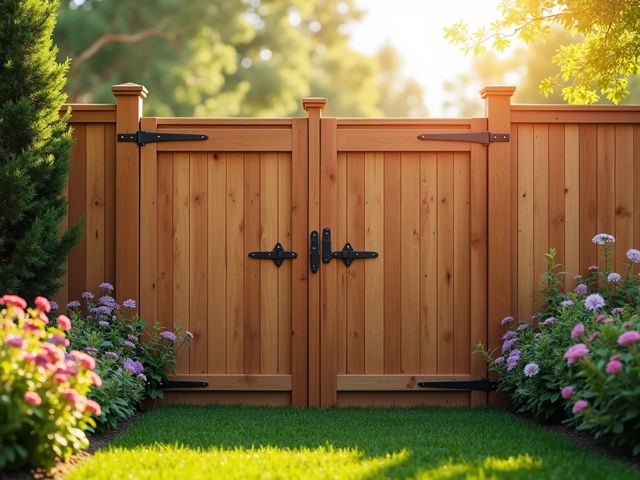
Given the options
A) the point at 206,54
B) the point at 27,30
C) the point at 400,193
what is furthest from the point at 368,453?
the point at 206,54

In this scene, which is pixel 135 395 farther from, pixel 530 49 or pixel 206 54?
pixel 530 49

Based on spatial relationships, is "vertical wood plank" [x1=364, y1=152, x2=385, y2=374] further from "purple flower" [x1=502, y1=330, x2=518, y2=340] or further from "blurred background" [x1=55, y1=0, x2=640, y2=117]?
"blurred background" [x1=55, y1=0, x2=640, y2=117]

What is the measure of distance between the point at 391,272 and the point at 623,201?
67.8 inches

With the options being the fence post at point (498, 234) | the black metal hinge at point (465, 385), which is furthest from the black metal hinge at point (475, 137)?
the black metal hinge at point (465, 385)

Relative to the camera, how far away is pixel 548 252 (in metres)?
6.34

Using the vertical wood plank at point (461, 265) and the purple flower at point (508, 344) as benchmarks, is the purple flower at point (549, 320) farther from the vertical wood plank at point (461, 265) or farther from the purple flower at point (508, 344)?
the vertical wood plank at point (461, 265)

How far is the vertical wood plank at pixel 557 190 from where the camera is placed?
634 centimetres

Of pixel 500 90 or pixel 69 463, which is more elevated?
pixel 500 90

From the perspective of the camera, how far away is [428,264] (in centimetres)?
632

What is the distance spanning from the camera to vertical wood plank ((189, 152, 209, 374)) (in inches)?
249

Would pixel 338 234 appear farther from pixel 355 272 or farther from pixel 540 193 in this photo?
pixel 540 193

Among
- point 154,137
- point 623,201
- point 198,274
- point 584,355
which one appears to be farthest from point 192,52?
point 584,355

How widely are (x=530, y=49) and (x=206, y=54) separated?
11.2 meters

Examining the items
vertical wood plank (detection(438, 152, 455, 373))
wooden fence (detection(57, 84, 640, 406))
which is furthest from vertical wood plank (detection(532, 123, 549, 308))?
vertical wood plank (detection(438, 152, 455, 373))
